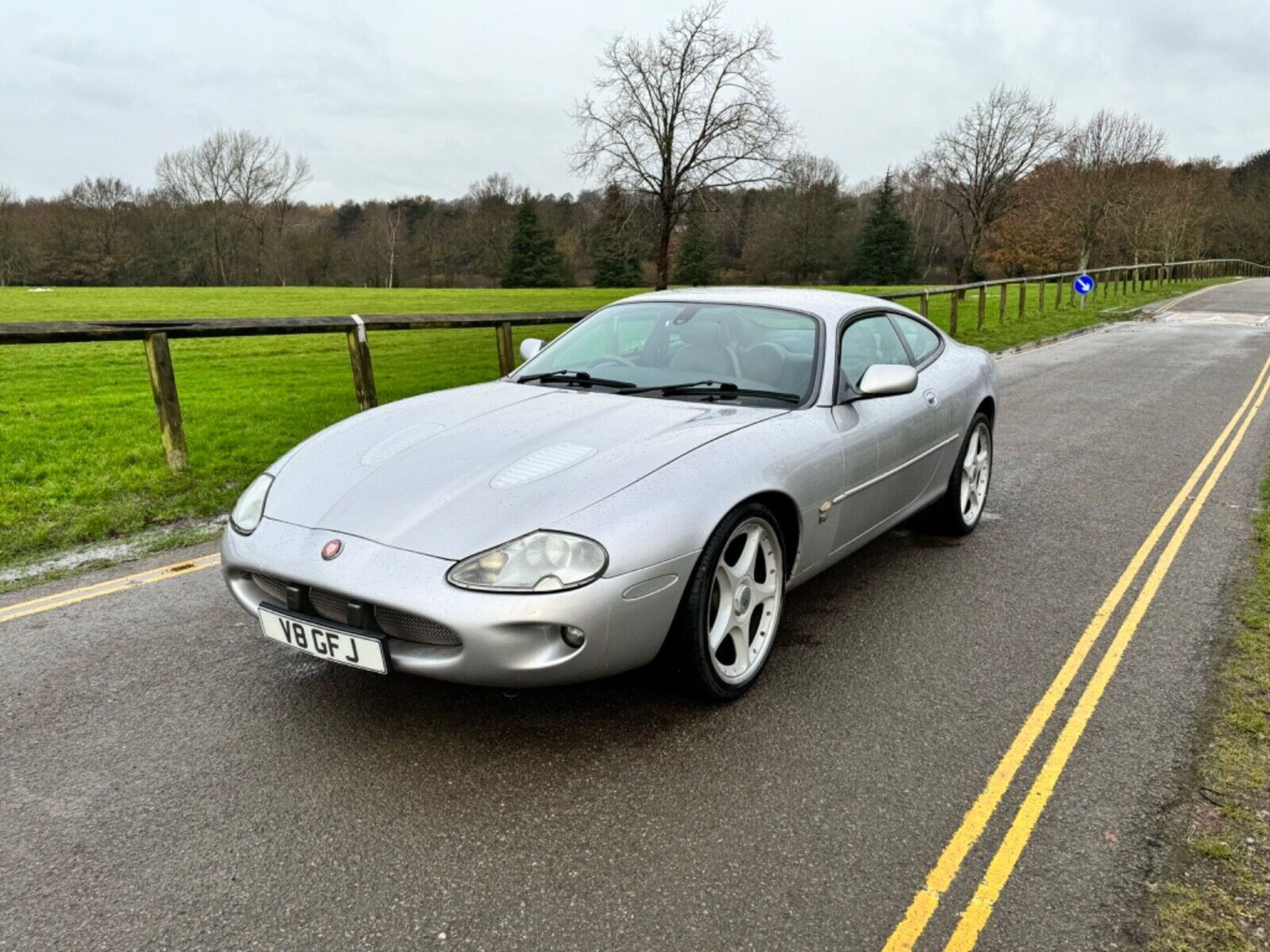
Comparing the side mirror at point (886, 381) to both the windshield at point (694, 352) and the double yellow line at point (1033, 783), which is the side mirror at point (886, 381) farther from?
the double yellow line at point (1033, 783)

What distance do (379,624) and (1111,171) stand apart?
166ft

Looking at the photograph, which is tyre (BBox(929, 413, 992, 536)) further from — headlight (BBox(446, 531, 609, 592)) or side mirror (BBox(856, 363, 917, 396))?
headlight (BBox(446, 531, 609, 592))

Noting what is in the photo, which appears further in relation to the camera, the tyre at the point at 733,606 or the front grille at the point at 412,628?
the tyre at the point at 733,606

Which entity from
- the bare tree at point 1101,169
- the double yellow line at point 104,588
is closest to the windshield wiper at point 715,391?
the double yellow line at point 104,588

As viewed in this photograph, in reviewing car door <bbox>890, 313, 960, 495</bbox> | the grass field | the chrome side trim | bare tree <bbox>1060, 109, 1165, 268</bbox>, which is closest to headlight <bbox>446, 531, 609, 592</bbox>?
the chrome side trim

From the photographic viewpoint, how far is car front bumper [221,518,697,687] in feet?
8.50

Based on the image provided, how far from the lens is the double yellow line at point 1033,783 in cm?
220

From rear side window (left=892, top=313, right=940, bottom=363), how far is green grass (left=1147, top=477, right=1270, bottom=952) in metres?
2.22

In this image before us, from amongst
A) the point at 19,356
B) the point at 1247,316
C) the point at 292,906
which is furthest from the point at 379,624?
the point at 1247,316

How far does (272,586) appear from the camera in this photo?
3008 millimetres

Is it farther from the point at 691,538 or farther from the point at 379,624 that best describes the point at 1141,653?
the point at 379,624

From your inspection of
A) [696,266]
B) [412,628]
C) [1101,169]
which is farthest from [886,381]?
[696,266]

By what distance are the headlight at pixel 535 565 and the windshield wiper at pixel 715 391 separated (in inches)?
53.0

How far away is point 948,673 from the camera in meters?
3.55
